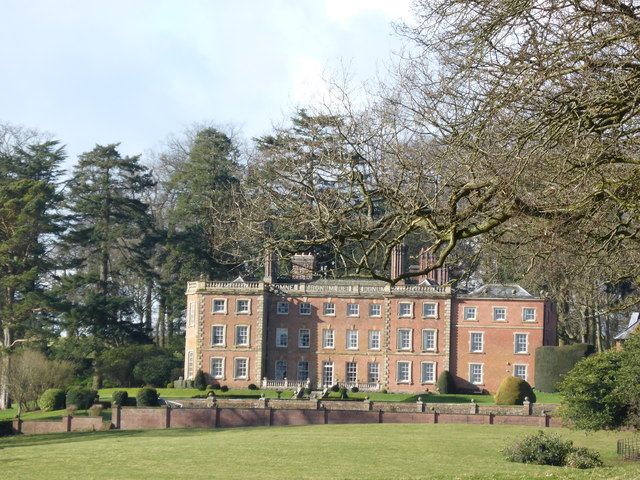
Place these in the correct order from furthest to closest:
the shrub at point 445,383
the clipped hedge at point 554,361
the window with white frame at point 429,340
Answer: the window with white frame at point 429,340
the shrub at point 445,383
the clipped hedge at point 554,361

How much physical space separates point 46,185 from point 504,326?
2505cm

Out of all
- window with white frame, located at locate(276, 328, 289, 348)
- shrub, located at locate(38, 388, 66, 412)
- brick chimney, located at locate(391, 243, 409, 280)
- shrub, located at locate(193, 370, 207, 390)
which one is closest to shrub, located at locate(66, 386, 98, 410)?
shrub, located at locate(38, 388, 66, 412)

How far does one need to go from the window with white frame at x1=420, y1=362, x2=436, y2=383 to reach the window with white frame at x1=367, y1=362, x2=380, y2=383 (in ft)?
8.14

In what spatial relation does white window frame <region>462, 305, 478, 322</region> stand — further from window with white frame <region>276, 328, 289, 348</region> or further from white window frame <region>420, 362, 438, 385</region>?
window with white frame <region>276, 328, 289, 348</region>

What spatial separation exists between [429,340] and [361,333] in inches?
148

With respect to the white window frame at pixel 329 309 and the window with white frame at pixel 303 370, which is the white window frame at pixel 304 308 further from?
the window with white frame at pixel 303 370

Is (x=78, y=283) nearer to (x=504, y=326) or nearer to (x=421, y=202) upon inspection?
(x=504, y=326)

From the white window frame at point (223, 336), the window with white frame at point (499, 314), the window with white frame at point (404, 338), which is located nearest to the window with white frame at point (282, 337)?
the white window frame at point (223, 336)

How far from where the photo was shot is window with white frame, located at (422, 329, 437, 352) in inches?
2235

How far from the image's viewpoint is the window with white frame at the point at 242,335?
2251 inches

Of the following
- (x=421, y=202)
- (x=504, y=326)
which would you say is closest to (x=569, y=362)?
(x=504, y=326)

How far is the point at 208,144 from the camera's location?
59.9m

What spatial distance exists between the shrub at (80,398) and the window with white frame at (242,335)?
11686 mm

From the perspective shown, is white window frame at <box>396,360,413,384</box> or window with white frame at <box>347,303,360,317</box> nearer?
white window frame at <box>396,360,413,384</box>
